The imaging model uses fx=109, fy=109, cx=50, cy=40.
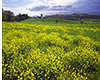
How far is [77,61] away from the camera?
4668mm

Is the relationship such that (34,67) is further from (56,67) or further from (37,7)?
(37,7)

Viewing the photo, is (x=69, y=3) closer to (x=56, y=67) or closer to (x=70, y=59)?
(x=70, y=59)

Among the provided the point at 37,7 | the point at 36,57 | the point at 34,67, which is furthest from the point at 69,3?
the point at 34,67

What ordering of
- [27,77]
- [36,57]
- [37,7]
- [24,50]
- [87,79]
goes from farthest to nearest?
1. [37,7]
2. [24,50]
3. [36,57]
4. [87,79]
5. [27,77]

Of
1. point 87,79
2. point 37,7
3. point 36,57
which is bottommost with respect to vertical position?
point 87,79

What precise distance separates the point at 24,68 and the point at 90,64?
2755mm

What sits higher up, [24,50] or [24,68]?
[24,50]

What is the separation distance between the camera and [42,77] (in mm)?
3809

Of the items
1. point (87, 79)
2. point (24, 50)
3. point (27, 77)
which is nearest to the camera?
point (27, 77)

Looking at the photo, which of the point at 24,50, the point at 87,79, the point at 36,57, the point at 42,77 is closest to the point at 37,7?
the point at 24,50

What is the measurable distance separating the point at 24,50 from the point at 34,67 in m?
1.77

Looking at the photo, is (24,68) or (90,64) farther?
(90,64)

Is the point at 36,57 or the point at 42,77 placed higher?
the point at 36,57

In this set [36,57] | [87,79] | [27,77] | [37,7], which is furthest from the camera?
[37,7]
